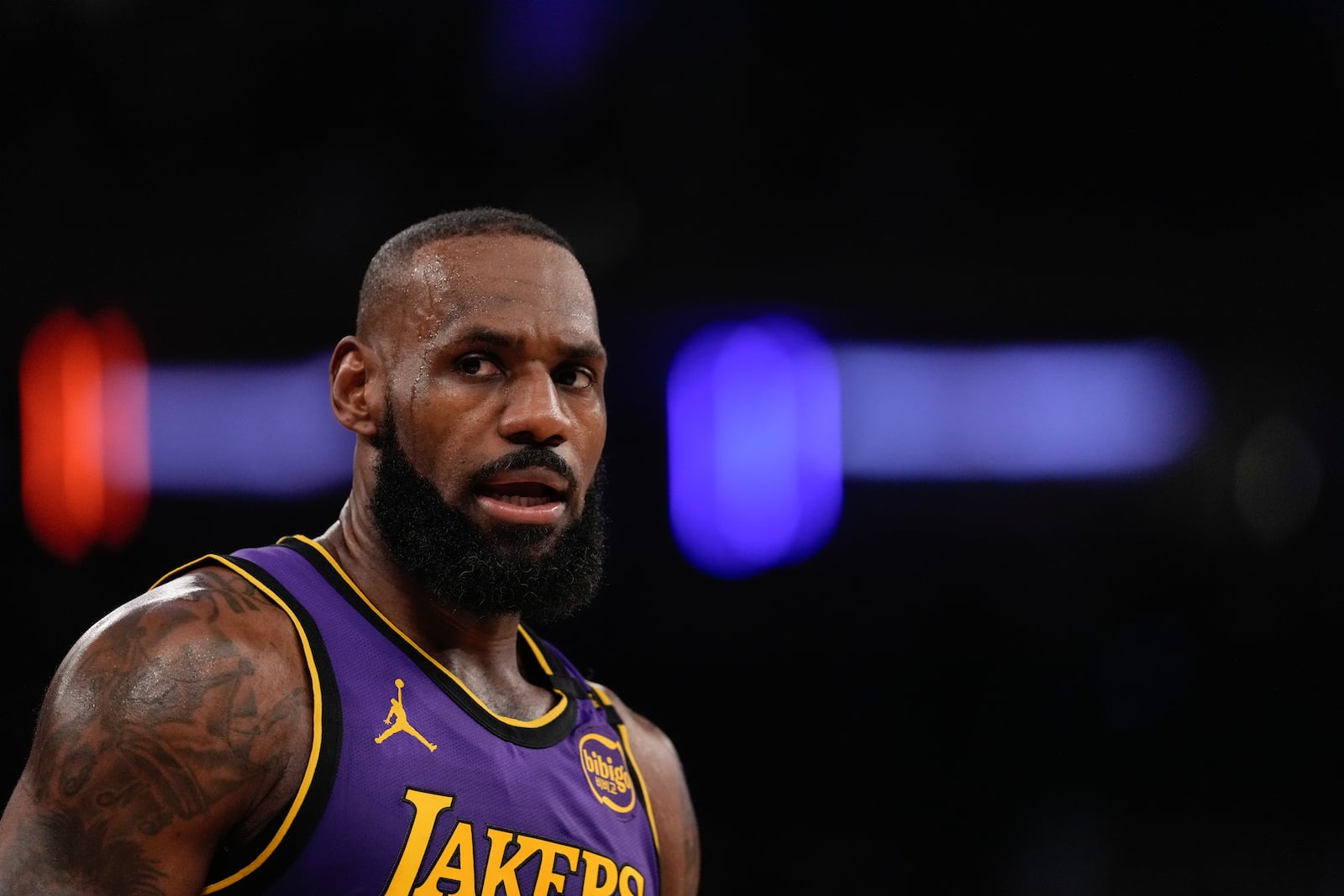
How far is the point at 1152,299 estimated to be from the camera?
4.09 meters

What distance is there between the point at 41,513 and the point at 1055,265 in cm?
325

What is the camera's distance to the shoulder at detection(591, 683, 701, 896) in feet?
6.10

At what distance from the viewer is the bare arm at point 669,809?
6.09 feet

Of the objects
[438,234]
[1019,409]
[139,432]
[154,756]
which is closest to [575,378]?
[438,234]

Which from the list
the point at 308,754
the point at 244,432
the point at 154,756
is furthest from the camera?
the point at 244,432

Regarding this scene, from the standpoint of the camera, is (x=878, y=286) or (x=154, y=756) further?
(x=878, y=286)

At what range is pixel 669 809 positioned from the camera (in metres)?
1.91

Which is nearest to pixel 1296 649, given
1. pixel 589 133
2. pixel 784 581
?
pixel 784 581

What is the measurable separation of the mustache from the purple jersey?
228 mm

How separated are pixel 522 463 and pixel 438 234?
1.22 ft

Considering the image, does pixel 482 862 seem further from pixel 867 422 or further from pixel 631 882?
pixel 867 422

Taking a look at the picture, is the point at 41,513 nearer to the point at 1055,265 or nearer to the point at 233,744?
the point at 233,744

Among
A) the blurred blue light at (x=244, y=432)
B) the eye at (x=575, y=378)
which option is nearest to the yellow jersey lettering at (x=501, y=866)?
the eye at (x=575, y=378)

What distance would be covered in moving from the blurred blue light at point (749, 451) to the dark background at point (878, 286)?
7cm
